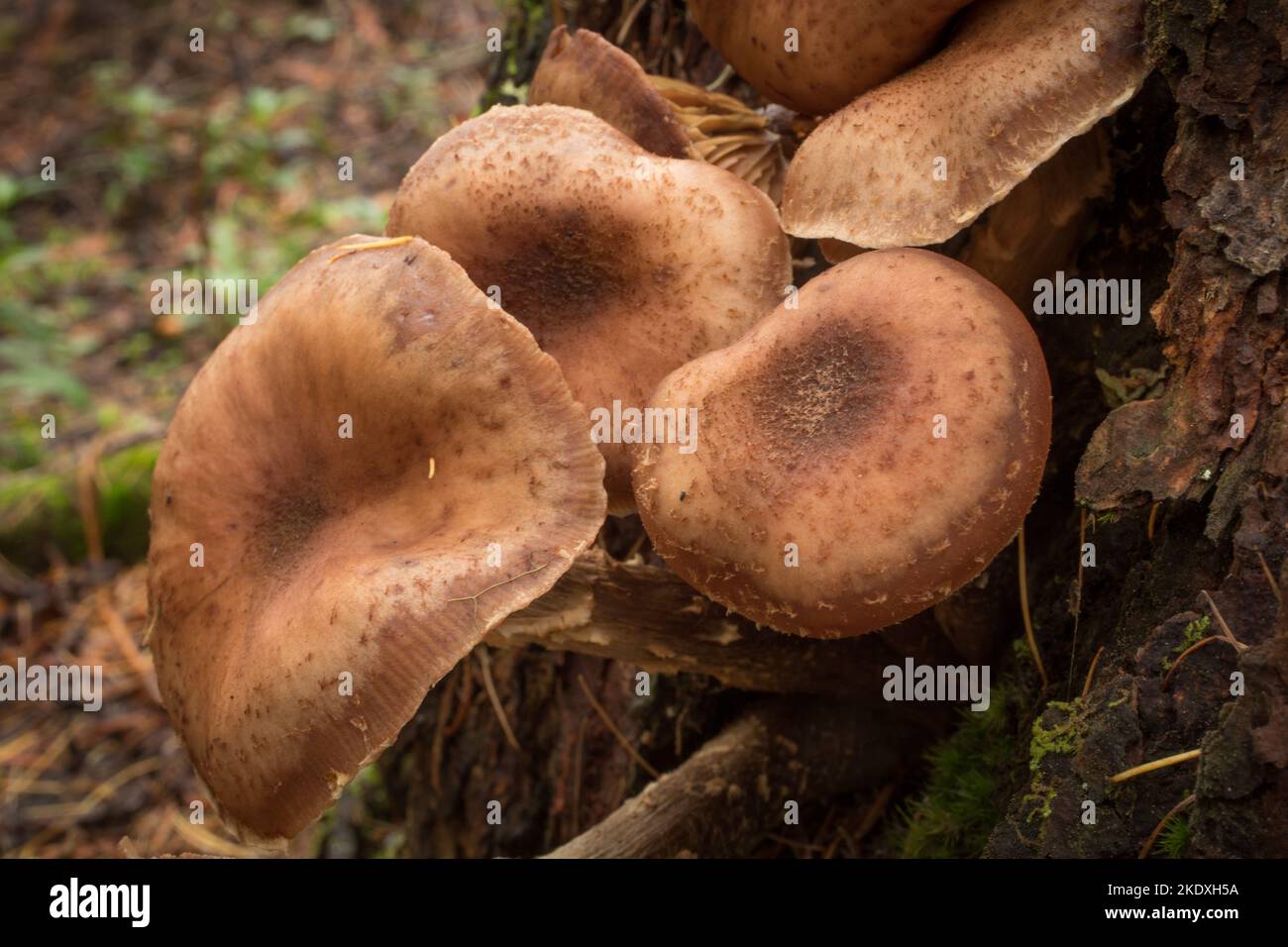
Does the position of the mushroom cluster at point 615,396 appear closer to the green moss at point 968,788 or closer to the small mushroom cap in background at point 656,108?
the small mushroom cap in background at point 656,108

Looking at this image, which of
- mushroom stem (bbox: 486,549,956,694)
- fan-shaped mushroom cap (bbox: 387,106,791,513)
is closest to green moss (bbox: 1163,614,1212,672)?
mushroom stem (bbox: 486,549,956,694)

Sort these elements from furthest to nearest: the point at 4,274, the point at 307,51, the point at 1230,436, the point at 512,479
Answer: the point at 307,51, the point at 4,274, the point at 512,479, the point at 1230,436

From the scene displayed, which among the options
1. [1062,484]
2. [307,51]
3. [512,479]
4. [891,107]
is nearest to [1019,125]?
[891,107]

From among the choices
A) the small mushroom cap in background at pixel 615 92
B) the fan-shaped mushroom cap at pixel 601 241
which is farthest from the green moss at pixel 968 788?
the small mushroom cap in background at pixel 615 92

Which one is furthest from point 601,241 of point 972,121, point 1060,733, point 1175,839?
point 1175,839

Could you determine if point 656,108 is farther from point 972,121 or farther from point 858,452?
point 858,452
